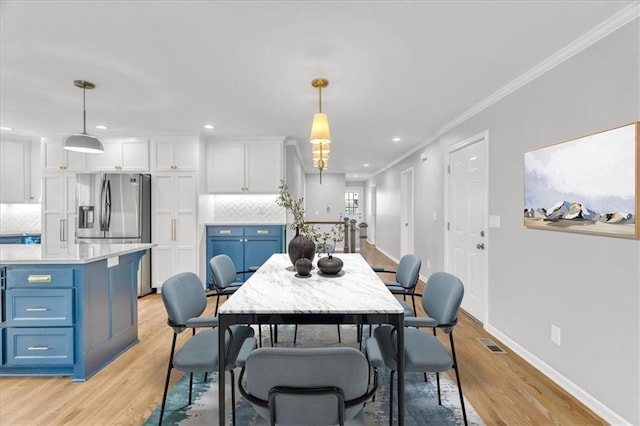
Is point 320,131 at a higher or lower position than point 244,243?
higher

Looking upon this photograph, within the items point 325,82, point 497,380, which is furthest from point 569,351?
point 325,82

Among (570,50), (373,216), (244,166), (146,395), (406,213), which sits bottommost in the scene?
(146,395)

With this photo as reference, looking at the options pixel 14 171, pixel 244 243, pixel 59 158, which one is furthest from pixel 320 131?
pixel 14 171

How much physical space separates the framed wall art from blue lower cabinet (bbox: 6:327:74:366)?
3.77m

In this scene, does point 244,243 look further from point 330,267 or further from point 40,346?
point 330,267

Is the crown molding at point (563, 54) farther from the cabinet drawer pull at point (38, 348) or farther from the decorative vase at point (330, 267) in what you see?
the cabinet drawer pull at point (38, 348)

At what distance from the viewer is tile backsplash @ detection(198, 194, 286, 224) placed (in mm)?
5277

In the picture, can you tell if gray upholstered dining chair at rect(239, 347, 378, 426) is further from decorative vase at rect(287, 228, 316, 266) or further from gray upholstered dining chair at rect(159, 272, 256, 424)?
decorative vase at rect(287, 228, 316, 266)

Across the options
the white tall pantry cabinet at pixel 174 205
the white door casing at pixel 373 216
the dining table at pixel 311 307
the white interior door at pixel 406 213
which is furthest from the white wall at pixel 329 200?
the dining table at pixel 311 307

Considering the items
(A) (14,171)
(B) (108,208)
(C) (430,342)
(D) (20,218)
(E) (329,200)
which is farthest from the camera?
(E) (329,200)

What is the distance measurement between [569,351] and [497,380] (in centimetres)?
54

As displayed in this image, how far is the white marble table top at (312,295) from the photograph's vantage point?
1.58 m

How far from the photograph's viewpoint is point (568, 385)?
2.29 meters

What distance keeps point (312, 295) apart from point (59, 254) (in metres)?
2.19
